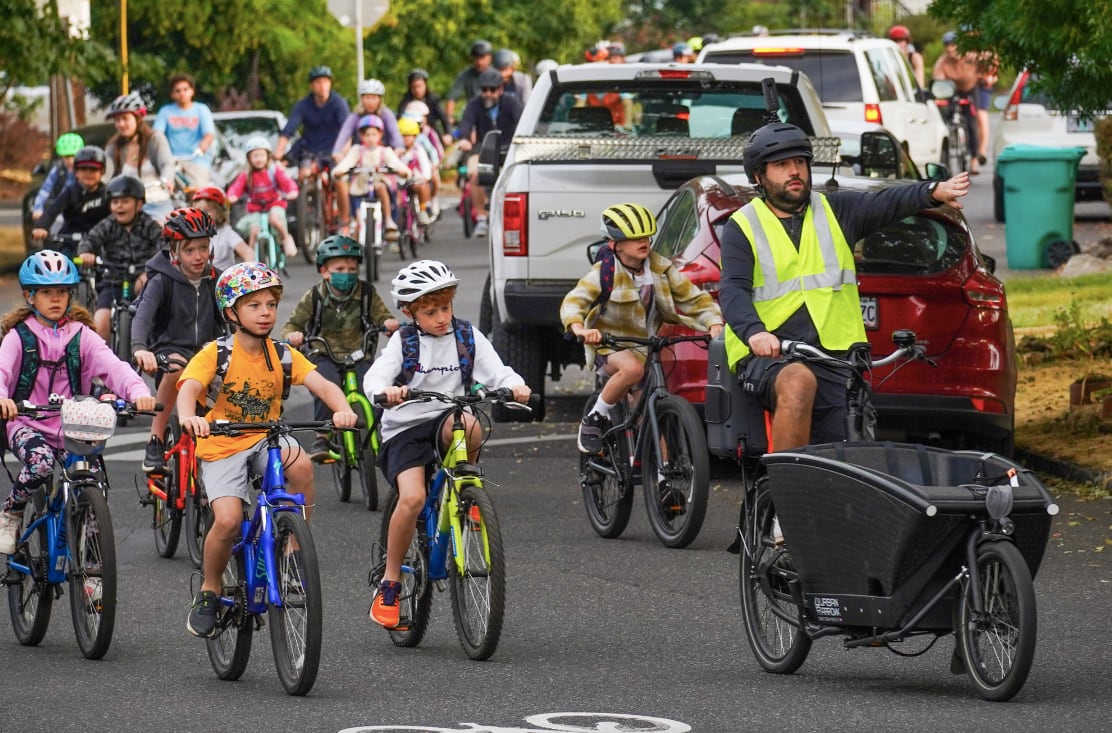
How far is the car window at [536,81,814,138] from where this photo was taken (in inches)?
587

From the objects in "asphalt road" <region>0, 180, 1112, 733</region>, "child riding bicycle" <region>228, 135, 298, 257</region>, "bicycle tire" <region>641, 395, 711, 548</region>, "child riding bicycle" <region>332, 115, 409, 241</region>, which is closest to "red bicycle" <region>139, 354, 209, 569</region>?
"asphalt road" <region>0, 180, 1112, 733</region>

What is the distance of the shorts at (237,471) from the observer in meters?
8.38

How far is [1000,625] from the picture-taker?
712cm

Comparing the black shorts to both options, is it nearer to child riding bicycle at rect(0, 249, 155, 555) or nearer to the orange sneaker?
the orange sneaker

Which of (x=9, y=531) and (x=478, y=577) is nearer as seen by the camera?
(x=478, y=577)

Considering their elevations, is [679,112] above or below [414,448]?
above

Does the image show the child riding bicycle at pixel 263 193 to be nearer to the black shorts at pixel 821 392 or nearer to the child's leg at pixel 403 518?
the child's leg at pixel 403 518

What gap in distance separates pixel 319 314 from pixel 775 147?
4350 mm

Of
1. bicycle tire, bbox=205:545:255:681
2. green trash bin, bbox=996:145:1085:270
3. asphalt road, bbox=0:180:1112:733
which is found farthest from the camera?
green trash bin, bbox=996:145:1085:270

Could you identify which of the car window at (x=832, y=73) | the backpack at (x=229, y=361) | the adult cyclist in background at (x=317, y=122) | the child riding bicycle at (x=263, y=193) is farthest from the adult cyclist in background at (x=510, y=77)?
the backpack at (x=229, y=361)

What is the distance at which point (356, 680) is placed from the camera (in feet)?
26.8

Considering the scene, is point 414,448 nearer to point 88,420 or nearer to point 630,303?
point 88,420

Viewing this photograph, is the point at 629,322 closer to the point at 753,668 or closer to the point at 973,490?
the point at 753,668

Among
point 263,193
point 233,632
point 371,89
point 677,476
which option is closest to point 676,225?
point 677,476
